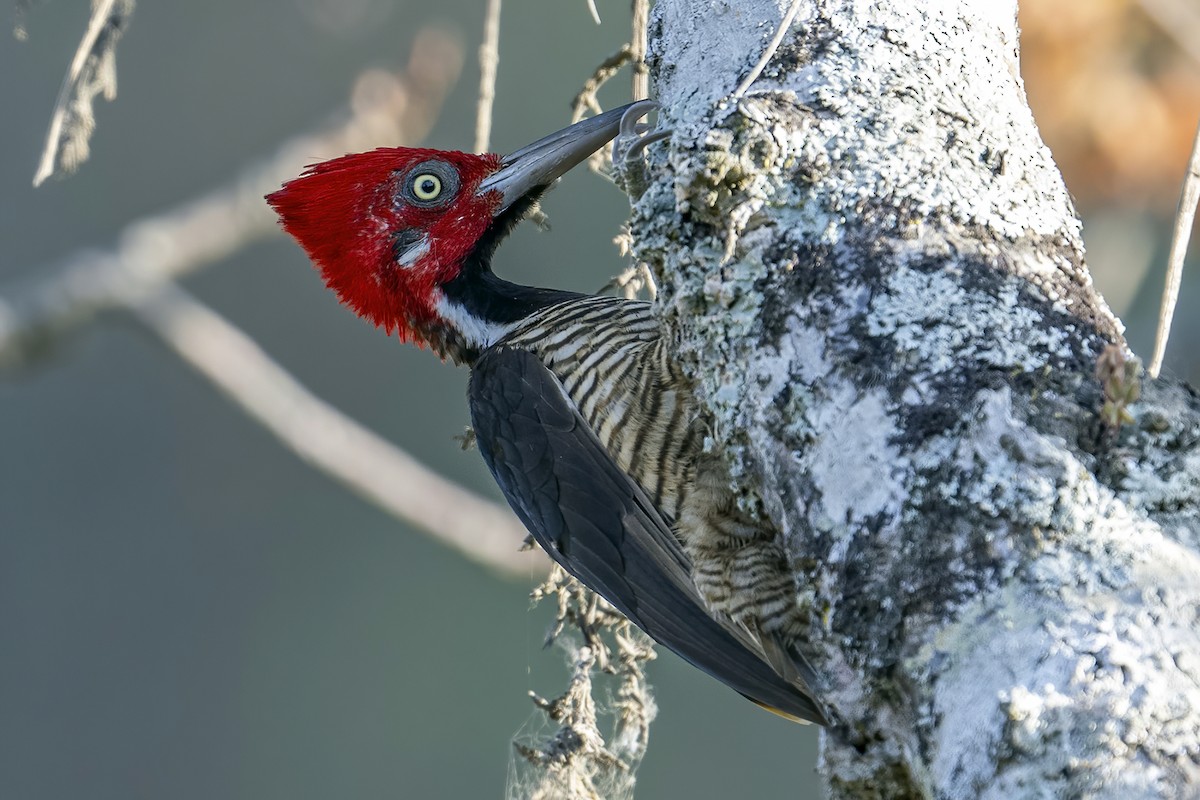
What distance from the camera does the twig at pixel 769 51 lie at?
5.59 feet

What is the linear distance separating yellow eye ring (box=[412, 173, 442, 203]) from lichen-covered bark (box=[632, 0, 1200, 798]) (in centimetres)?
123

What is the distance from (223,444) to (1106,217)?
220 inches

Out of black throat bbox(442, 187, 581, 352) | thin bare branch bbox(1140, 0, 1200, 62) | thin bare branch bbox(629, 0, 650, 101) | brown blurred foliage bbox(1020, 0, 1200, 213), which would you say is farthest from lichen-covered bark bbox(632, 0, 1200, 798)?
brown blurred foliage bbox(1020, 0, 1200, 213)

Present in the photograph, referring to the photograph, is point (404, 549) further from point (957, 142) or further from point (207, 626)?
point (957, 142)

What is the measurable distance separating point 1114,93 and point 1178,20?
104 centimetres

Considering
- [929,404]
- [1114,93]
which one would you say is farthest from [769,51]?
[1114,93]

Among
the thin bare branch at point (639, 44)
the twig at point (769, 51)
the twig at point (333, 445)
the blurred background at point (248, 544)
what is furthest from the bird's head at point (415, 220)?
the blurred background at point (248, 544)

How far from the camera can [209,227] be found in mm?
4332

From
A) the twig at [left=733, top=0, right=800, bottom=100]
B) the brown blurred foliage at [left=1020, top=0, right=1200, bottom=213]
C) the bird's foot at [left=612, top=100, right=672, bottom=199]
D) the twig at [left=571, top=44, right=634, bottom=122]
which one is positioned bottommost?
the twig at [left=733, top=0, right=800, bottom=100]

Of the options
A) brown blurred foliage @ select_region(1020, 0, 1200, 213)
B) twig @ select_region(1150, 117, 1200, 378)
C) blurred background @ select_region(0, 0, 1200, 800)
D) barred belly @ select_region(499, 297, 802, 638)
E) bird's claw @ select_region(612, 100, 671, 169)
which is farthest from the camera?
blurred background @ select_region(0, 0, 1200, 800)

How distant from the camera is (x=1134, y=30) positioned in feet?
12.5

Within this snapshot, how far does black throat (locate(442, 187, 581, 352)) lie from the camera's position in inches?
121

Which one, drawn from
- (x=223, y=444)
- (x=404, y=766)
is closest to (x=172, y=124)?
(x=223, y=444)

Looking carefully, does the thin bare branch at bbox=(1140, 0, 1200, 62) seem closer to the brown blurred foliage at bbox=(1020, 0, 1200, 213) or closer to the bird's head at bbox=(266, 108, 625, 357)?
the brown blurred foliage at bbox=(1020, 0, 1200, 213)
